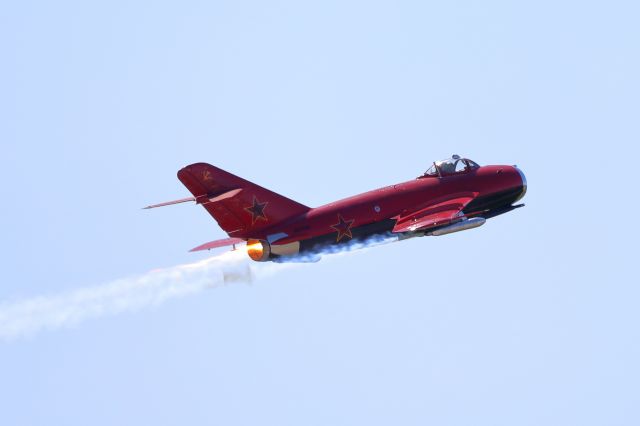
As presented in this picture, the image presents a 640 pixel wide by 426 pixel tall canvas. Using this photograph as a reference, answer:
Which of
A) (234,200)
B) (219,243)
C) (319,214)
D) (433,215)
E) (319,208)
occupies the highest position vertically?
(234,200)

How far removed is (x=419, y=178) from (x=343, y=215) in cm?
502

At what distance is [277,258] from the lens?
63.1 m

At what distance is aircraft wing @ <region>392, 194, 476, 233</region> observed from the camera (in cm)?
6388

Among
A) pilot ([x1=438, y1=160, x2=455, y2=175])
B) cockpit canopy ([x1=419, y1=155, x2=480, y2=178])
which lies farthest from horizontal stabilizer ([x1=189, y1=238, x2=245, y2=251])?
pilot ([x1=438, y1=160, x2=455, y2=175])

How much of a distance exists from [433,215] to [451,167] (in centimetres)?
358

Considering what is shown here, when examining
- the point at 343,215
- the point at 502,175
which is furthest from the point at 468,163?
the point at 343,215

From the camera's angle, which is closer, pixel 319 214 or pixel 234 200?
pixel 234 200

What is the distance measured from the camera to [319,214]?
209 feet

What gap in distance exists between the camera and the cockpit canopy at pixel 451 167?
67625 millimetres

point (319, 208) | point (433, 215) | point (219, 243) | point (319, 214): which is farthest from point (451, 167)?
point (219, 243)

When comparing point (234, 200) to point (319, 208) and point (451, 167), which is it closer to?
point (319, 208)

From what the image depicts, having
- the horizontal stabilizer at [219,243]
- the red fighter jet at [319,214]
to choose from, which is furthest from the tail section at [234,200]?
the horizontal stabilizer at [219,243]

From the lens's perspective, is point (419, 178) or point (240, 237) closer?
point (240, 237)

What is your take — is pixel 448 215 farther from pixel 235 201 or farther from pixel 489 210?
pixel 235 201
